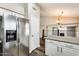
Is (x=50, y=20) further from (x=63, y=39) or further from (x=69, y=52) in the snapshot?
(x=69, y=52)

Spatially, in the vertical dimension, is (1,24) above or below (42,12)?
below

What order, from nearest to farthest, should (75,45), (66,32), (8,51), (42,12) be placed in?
(75,45) → (8,51) → (66,32) → (42,12)

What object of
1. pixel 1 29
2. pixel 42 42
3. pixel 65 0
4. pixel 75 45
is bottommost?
pixel 42 42

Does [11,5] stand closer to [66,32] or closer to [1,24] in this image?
[1,24]

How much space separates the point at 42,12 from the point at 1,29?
4.12m

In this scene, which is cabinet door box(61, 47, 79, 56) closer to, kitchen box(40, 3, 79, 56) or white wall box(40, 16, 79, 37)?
kitchen box(40, 3, 79, 56)

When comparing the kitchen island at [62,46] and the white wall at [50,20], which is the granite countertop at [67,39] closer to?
the kitchen island at [62,46]

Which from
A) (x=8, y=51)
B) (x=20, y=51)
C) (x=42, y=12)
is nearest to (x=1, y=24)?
(x=8, y=51)

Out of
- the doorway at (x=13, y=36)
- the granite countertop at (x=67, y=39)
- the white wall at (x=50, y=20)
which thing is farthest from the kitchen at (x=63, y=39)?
the white wall at (x=50, y=20)

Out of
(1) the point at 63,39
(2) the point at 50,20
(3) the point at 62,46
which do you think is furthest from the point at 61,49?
(2) the point at 50,20

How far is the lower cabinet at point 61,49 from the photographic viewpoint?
2414 millimetres

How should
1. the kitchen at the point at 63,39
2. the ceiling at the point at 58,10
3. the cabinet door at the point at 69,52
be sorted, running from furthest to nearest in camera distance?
the ceiling at the point at 58,10, the kitchen at the point at 63,39, the cabinet door at the point at 69,52

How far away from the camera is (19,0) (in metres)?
3.67

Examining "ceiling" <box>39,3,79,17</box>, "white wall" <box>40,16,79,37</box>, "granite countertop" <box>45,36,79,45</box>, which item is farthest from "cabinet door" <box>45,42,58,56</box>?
"ceiling" <box>39,3,79,17</box>
